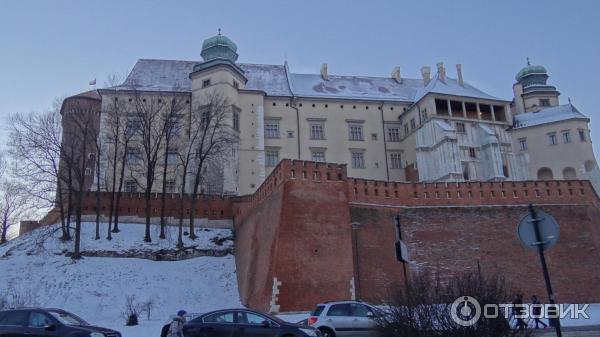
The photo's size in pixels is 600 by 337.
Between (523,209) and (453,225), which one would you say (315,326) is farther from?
(523,209)

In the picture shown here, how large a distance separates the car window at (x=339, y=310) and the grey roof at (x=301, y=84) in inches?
1408

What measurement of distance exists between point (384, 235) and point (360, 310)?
13.3m

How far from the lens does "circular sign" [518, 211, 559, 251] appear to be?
340 inches

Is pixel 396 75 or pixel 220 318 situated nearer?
pixel 220 318

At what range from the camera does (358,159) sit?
5228cm

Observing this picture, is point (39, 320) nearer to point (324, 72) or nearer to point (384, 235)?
point (384, 235)

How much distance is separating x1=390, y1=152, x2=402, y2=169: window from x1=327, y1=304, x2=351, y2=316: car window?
3713 cm

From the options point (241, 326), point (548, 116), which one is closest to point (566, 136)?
point (548, 116)

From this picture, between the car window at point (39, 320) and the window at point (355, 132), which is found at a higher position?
the window at point (355, 132)

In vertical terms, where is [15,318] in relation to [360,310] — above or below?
above

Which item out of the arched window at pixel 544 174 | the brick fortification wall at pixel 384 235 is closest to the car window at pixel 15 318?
the brick fortification wall at pixel 384 235

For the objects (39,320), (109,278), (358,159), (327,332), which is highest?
(358,159)

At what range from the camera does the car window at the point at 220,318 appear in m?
14.7

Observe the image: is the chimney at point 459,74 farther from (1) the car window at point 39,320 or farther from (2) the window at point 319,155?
(1) the car window at point 39,320
